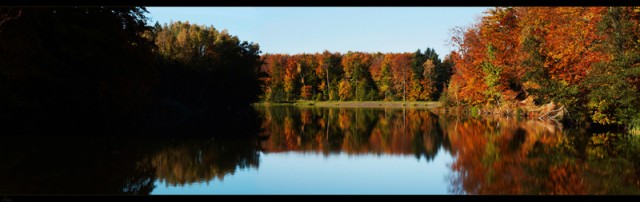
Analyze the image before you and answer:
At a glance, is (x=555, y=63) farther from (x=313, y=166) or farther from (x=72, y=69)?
(x=72, y=69)

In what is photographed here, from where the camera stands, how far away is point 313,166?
11891mm

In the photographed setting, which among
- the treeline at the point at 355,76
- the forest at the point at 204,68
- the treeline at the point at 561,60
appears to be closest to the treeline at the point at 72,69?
the forest at the point at 204,68

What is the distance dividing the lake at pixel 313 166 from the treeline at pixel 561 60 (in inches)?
125

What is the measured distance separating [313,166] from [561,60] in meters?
20.0

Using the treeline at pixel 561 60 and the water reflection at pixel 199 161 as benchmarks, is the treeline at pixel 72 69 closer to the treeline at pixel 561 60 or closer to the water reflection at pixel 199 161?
the water reflection at pixel 199 161

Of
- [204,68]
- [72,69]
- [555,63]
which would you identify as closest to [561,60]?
[555,63]

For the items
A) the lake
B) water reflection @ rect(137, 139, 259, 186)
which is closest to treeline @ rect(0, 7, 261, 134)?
the lake

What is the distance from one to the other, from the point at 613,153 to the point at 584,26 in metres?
12.8

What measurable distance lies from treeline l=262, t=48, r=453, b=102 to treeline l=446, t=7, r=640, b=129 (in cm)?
3842

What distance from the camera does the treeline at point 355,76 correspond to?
271 feet

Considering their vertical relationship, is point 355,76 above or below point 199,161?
above

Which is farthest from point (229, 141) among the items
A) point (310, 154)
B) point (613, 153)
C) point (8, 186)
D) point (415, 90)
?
point (415, 90)

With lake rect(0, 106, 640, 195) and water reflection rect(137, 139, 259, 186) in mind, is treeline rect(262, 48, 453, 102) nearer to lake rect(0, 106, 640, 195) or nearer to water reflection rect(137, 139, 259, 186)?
lake rect(0, 106, 640, 195)

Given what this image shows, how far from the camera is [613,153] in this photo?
45.0 ft
